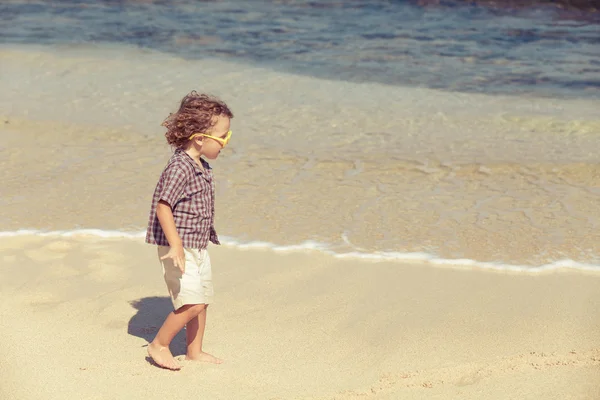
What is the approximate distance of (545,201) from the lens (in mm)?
5750

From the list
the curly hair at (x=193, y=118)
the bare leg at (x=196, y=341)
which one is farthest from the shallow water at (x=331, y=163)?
the curly hair at (x=193, y=118)

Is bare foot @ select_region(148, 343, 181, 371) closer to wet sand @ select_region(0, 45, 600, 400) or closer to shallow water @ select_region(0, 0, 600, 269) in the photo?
wet sand @ select_region(0, 45, 600, 400)

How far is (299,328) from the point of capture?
12.3 ft

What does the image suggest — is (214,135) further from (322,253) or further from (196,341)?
(322,253)

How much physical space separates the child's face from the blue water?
680 centimetres

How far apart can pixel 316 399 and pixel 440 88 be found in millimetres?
7209

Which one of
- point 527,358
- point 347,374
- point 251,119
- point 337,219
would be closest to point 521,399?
point 527,358

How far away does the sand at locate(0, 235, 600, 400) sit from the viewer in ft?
10.5

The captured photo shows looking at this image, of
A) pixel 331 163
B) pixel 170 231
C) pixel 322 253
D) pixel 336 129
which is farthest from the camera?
pixel 336 129

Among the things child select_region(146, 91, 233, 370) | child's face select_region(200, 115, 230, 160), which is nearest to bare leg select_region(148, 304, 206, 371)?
child select_region(146, 91, 233, 370)

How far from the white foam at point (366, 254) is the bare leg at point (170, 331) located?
4.49 ft

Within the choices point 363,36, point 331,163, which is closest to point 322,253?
point 331,163

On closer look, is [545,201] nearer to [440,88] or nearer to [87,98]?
[440,88]

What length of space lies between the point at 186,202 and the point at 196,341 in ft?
1.92
